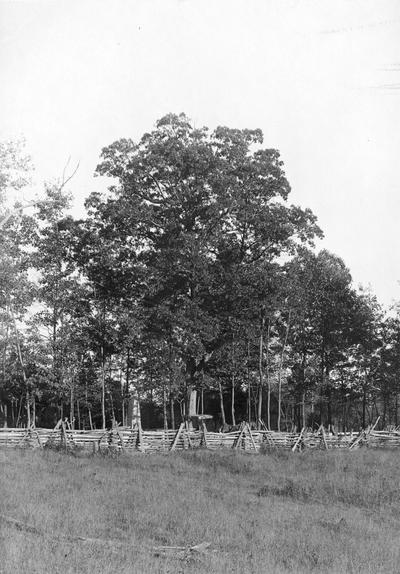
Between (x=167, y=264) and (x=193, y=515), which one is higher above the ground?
(x=167, y=264)

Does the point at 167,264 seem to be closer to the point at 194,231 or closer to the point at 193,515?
the point at 194,231

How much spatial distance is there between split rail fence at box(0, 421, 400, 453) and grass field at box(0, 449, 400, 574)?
312cm

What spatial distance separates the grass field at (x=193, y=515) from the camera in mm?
9820

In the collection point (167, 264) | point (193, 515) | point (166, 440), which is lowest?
point (166, 440)

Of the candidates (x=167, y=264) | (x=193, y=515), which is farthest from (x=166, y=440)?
(x=193, y=515)

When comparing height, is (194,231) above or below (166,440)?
above

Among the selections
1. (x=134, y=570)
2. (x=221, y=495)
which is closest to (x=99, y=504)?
(x=221, y=495)

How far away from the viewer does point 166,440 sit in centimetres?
2791

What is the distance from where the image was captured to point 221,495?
16641 mm

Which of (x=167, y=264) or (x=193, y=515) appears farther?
(x=167, y=264)

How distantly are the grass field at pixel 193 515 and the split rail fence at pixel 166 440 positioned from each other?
3123 millimetres

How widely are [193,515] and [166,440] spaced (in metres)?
14.6

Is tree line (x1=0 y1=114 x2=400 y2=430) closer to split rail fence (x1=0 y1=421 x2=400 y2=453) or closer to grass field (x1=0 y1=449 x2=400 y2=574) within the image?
split rail fence (x1=0 y1=421 x2=400 y2=453)

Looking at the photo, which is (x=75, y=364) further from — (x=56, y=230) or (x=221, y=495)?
(x=221, y=495)
